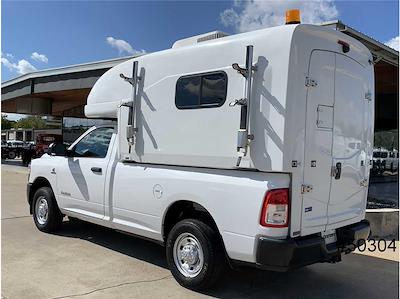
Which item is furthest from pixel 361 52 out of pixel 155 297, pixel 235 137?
pixel 155 297

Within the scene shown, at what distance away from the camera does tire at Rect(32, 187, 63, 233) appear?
7.16m

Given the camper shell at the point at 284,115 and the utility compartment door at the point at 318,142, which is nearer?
the camper shell at the point at 284,115

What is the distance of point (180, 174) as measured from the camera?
5023 millimetres

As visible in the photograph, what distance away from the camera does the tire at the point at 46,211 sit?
23.5 feet

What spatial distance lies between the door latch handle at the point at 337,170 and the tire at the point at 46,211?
4.51 metres

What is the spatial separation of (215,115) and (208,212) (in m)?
1.03

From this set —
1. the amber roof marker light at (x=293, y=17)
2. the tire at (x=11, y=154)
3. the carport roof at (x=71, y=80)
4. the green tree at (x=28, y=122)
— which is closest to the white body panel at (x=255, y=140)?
the amber roof marker light at (x=293, y=17)

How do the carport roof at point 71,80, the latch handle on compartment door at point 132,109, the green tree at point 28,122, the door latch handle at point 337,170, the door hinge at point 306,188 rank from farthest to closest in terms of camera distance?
the green tree at point 28,122 → the carport roof at point 71,80 → the latch handle on compartment door at point 132,109 → the door latch handle at point 337,170 → the door hinge at point 306,188

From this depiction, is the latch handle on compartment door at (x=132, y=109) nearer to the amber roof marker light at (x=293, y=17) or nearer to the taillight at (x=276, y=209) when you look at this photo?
the amber roof marker light at (x=293, y=17)

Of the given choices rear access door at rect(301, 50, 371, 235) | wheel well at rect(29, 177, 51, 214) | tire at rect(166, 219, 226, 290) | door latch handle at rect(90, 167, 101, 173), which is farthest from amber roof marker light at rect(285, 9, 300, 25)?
wheel well at rect(29, 177, 51, 214)

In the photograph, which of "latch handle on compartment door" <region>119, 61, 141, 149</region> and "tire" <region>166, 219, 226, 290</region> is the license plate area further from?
"latch handle on compartment door" <region>119, 61, 141, 149</region>

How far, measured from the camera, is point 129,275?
5.29 m

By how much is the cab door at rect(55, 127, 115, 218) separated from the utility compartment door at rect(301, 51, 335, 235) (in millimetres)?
2894

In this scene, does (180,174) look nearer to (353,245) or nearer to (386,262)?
(353,245)
